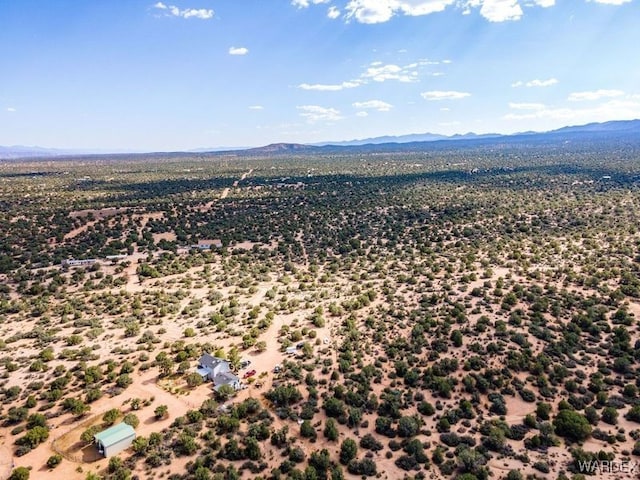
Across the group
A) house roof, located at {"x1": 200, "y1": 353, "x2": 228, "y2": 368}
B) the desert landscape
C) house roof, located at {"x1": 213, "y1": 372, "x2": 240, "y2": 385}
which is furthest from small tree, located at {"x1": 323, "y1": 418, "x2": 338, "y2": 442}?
house roof, located at {"x1": 200, "y1": 353, "x2": 228, "y2": 368}

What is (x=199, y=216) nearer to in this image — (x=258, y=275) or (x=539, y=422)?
(x=258, y=275)

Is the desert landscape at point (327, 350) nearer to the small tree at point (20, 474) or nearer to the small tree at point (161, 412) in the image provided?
the small tree at point (161, 412)

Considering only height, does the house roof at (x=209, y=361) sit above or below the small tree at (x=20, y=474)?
above

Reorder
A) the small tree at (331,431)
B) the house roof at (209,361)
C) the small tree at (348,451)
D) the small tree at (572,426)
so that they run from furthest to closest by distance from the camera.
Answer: the house roof at (209,361), the small tree at (331,431), the small tree at (572,426), the small tree at (348,451)

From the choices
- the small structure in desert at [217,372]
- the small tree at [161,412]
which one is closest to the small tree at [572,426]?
the small structure in desert at [217,372]

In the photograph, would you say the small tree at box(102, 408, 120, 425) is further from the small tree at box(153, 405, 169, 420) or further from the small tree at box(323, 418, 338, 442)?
the small tree at box(323, 418, 338, 442)

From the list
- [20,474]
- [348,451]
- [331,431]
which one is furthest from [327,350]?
[20,474]

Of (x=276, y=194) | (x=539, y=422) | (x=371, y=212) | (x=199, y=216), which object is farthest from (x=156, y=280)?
(x=276, y=194)

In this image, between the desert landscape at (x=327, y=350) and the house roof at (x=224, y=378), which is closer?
the desert landscape at (x=327, y=350)
